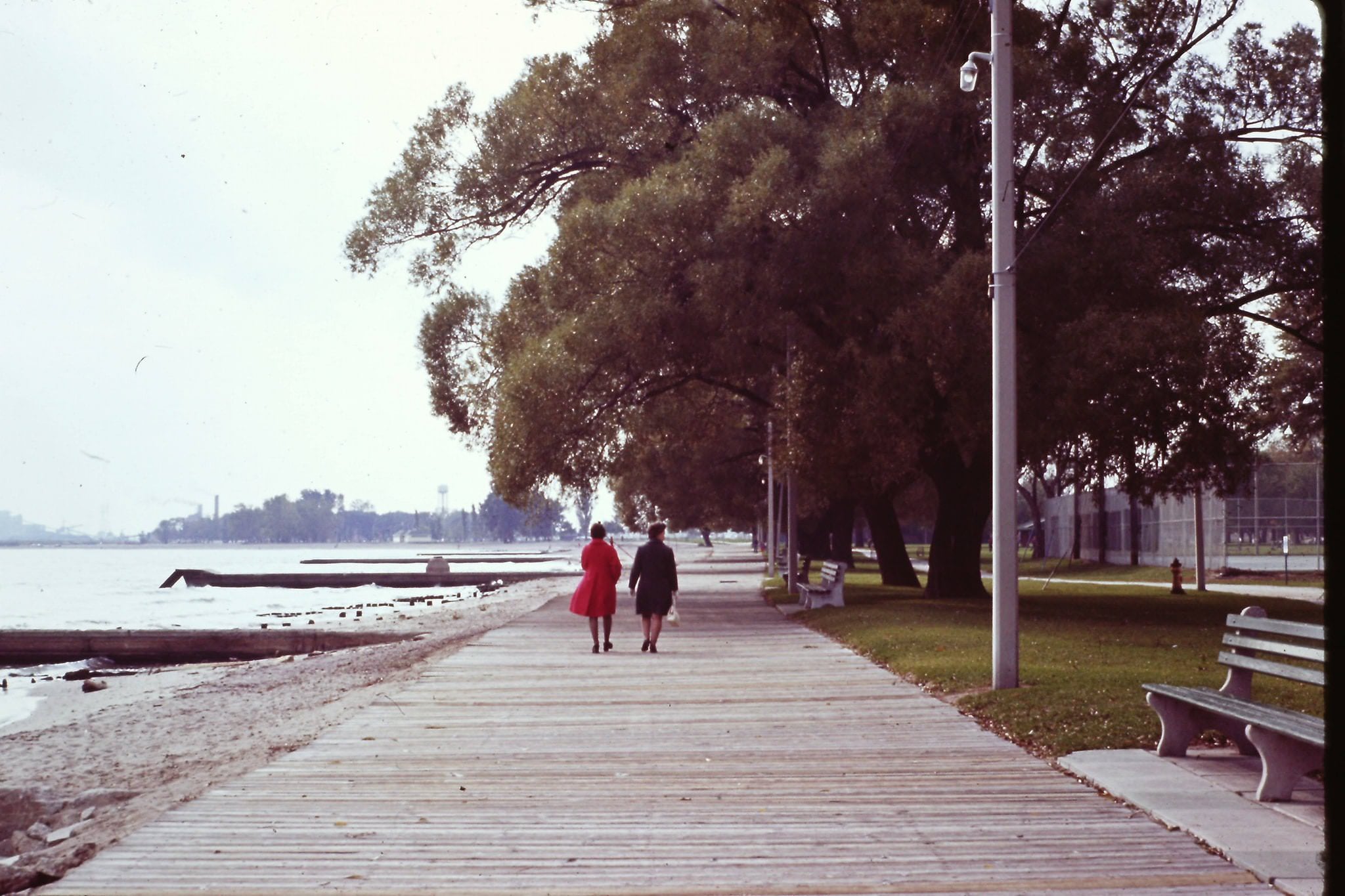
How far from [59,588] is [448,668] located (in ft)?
224

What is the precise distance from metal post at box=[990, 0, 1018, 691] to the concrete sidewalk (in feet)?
10.9

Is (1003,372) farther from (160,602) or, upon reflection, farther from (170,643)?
(160,602)

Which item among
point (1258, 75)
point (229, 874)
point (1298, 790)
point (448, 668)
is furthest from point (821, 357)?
point (229, 874)

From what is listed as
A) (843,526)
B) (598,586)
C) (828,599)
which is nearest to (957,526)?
(828,599)

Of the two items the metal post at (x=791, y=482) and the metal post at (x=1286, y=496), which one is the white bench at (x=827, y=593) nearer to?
the metal post at (x=791, y=482)

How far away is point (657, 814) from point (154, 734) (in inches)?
371

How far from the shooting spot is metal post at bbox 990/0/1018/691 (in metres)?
12.5

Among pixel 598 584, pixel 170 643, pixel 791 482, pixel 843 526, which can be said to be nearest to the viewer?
pixel 598 584

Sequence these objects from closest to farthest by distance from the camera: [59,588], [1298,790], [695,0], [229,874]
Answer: [229,874] → [1298,790] → [695,0] → [59,588]

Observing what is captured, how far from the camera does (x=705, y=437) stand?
35031 mm

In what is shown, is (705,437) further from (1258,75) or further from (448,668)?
(448,668)

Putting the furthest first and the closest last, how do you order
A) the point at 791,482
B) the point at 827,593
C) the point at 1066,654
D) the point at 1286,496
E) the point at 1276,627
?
the point at 1286,496 < the point at 791,482 < the point at 827,593 < the point at 1066,654 < the point at 1276,627

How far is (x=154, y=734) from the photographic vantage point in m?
15.0

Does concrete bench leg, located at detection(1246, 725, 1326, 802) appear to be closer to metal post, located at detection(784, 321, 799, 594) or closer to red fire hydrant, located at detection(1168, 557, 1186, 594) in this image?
metal post, located at detection(784, 321, 799, 594)
